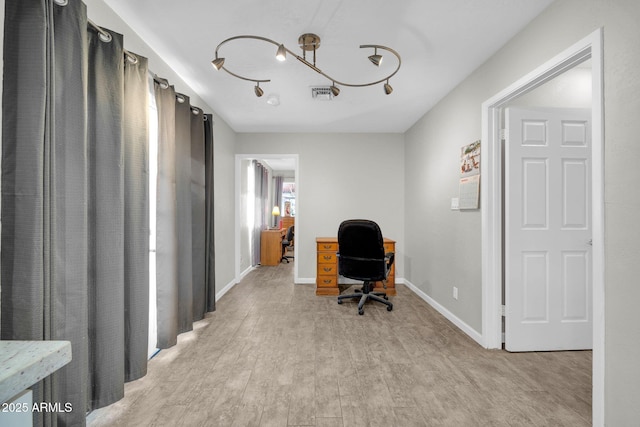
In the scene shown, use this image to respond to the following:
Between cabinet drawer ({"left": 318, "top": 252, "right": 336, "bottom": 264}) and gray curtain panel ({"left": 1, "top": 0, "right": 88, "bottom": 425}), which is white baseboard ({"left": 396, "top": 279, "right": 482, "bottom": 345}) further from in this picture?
gray curtain panel ({"left": 1, "top": 0, "right": 88, "bottom": 425})

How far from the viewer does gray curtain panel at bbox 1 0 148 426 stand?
123 cm

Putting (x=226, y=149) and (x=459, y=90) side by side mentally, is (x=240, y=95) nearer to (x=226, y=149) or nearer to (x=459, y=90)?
(x=226, y=149)

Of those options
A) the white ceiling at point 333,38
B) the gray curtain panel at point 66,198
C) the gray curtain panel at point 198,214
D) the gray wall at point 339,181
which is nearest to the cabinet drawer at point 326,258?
the gray wall at point 339,181

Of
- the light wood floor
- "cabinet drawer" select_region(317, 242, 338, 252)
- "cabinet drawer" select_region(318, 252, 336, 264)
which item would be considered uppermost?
"cabinet drawer" select_region(317, 242, 338, 252)

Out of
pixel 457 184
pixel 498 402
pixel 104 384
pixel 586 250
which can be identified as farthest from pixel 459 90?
pixel 104 384

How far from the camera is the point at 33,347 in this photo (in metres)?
0.79

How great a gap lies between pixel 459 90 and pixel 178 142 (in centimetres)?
274

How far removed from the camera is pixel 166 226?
7.86 feet

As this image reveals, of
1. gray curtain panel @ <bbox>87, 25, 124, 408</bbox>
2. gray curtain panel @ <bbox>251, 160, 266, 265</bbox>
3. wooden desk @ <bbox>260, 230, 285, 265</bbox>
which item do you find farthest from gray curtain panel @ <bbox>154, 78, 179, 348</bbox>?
wooden desk @ <bbox>260, 230, 285, 265</bbox>

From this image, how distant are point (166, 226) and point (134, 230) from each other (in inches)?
19.0

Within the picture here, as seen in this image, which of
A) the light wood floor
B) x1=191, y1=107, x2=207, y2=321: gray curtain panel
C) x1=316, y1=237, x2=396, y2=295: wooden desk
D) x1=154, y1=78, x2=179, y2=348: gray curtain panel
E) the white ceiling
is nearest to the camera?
the light wood floor

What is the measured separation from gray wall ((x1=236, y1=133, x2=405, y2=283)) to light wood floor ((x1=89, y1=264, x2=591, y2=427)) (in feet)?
6.05

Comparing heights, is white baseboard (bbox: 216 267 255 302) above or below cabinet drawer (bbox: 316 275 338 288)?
below

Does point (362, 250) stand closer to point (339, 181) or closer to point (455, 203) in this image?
point (455, 203)
